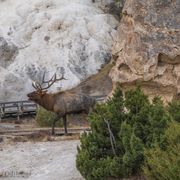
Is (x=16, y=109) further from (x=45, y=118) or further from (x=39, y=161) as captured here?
(x=39, y=161)

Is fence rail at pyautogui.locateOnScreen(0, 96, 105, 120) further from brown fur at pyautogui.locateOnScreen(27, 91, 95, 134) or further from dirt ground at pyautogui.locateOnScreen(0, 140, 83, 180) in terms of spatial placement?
dirt ground at pyautogui.locateOnScreen(0, 140, 83, 180)

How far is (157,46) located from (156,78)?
3.02 ft

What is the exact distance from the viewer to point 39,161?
1602 centimetres

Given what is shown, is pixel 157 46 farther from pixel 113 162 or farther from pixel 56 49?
pixel 56 49

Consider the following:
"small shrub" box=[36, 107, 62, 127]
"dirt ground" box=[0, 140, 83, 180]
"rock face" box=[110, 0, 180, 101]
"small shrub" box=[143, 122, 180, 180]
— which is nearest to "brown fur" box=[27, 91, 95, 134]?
"dirt ground" box=[0, 140, 83, 180]

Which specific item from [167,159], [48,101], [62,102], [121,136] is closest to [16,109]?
[48,101]

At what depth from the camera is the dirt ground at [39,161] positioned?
48.1ft

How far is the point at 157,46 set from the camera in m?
16.9

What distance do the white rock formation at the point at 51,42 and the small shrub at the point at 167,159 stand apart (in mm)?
28046

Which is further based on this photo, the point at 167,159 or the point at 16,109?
the point at 16,109

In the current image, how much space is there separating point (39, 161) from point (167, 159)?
6.16 metres

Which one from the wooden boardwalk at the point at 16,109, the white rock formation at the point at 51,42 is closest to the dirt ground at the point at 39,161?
the wooden boardwalk at the point at 16,109

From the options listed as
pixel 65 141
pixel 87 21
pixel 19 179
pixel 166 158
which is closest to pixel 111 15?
pixel 87 21

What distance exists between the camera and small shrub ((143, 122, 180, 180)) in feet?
33.3
